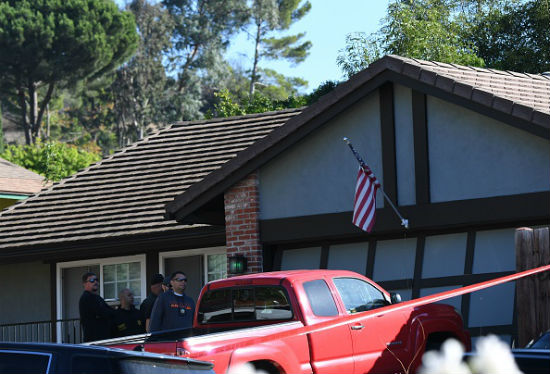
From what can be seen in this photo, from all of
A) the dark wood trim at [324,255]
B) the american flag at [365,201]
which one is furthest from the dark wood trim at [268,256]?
the american flag at [365,201]

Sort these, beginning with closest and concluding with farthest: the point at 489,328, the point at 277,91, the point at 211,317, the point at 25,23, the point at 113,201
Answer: the point at 211,317, the point at 489,328, the point at 113,201, the point at 25,23, the point at 277,91

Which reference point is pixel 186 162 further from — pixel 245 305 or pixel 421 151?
pixel 245 305

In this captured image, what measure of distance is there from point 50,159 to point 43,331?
1798cm

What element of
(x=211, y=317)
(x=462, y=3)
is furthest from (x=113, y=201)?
(x=462, y=3)

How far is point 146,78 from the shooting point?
5475 centimetres

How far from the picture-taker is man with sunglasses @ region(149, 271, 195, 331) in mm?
10664

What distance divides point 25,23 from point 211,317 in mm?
42699

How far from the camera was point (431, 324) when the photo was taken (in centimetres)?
987

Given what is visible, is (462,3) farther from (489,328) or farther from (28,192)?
(489,328)

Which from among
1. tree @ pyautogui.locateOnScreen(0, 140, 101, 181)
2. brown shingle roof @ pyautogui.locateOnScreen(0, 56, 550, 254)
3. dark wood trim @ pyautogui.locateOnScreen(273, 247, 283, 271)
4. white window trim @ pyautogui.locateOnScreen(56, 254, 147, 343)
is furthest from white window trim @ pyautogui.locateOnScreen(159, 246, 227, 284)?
tree @ pyautogui.locateOnScreen(0, 140, 101, 181)

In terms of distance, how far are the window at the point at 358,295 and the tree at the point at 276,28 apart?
47.3 m

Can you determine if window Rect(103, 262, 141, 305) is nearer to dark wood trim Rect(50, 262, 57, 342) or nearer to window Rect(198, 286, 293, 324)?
dark wood trim Rect(50, 262, 57, 342)

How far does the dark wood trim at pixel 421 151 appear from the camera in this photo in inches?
484

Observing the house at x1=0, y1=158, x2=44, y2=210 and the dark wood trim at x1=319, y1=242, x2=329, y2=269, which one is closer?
the dark wood trim at x1=319, y1=242, x2=329, y2=269
